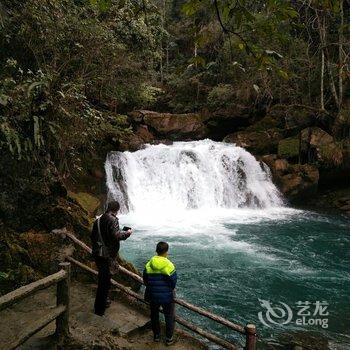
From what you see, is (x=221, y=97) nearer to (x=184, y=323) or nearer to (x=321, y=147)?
(x=321, y=147)

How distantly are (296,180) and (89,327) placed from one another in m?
14.9

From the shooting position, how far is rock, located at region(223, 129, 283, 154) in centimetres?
2048

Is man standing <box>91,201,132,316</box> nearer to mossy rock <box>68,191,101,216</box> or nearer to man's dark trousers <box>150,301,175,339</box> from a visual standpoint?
man's dark trousers <box>150,301,175,339</box>

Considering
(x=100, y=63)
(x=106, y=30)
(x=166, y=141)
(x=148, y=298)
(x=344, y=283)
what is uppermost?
(x=106, y=30)

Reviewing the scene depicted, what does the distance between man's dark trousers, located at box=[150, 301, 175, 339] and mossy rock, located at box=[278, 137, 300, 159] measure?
15496 mm

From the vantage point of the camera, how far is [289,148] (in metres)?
19.5

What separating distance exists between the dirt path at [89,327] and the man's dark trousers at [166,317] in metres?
0.16

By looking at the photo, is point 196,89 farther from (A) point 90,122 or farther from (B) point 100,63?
(A) point 90,122

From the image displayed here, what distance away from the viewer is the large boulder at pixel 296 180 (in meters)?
18.4

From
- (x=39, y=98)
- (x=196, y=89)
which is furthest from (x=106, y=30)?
(x=196, y=89)

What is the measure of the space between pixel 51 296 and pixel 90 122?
4977 mm

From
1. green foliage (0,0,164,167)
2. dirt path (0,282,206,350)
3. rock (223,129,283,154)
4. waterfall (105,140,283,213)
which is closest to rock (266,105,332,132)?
rock (223,129,283,154)

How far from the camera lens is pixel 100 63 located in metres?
12.9

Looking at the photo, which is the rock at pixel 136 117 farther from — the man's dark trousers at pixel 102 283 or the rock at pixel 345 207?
the man's dark trousers at pixel 102 283
